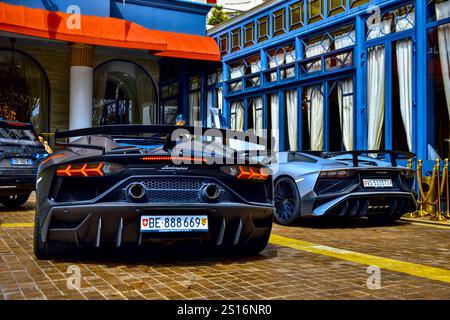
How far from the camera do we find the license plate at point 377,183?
24.0 ft

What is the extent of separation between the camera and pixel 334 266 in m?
4.49

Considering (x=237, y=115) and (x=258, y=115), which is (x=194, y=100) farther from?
(x=258, y=115)

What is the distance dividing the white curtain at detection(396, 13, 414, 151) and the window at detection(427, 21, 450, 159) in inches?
19.6

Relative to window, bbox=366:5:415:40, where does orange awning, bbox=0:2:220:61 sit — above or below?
above

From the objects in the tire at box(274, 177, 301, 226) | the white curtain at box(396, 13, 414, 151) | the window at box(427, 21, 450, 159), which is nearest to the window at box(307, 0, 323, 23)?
the white curtain at box(396, 13, 414, 151)

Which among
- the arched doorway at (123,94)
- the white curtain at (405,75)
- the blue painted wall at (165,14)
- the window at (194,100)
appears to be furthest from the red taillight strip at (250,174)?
the arched doorway at (123,94)

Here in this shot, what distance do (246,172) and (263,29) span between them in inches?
458

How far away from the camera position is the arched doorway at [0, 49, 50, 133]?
65.6 ft

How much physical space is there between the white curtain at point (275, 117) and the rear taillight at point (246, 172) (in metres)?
10.3

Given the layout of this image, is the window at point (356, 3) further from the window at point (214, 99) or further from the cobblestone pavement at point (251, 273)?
the cobblestone pavement at point (251, 273)

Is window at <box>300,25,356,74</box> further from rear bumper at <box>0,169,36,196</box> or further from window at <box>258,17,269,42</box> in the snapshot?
rear bumper at <box>0,169,36,196</box>

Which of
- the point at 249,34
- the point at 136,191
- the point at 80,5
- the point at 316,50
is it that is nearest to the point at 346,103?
the point at 316,50
